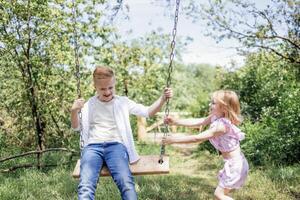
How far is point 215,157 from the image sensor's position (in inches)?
367

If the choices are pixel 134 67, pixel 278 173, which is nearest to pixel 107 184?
pixel 278 173

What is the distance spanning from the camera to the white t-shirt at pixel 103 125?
4.27 meters

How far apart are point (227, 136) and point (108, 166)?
1.07 metres

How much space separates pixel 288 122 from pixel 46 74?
4167 mm

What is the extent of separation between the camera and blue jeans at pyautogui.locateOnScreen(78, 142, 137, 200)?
384 cm

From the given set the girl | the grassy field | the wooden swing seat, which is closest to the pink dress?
the girl

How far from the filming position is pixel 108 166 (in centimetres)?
407

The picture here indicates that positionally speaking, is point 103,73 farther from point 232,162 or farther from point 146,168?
point 232,162

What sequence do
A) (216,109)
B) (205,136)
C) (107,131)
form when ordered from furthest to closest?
(107,131) < (216,109) < (205,136)

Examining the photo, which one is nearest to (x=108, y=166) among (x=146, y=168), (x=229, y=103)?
(x=146, y=168)

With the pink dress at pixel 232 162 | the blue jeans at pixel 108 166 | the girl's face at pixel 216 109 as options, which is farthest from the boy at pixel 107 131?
the pink dress at pixel 232 162

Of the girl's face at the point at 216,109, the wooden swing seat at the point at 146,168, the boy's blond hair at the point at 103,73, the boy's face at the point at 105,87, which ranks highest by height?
the boy's blond hair at the point at 103,73

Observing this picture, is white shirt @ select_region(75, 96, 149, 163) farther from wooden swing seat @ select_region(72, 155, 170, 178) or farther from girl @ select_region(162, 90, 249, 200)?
girl @ select_region(162, 90, 249, 200)

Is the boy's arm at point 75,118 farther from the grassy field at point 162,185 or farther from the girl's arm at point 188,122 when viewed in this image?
the grassy field at point 162,185
